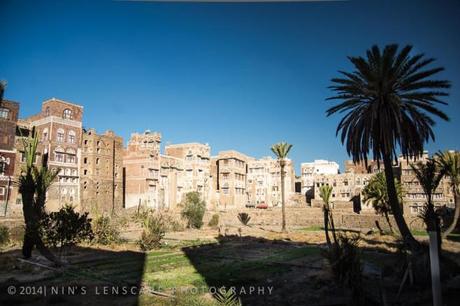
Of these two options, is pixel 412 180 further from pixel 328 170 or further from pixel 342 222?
pixel 328 170

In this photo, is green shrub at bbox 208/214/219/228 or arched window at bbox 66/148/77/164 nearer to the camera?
green shrub at bbox 208/214/219/228

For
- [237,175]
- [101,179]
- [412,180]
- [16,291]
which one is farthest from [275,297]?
[237,175]

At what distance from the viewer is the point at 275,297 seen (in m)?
13.5

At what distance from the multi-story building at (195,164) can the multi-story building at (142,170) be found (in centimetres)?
742

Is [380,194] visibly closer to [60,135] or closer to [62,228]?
[62,228]

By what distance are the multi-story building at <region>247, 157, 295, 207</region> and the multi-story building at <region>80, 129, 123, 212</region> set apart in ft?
122

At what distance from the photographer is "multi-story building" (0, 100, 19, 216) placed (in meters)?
45.3

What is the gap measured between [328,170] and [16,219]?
82.6 metres

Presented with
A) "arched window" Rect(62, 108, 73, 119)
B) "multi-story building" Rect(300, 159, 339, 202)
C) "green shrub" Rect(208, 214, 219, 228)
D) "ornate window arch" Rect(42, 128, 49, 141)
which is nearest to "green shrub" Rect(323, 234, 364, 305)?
"green shrub" Rect(208, 214, 219, 228)

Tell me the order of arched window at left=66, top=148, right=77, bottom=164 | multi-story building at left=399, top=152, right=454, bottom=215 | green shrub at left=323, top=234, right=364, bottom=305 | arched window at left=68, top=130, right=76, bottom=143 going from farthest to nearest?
multi-story building at left=399, top=152, right=454, bottom=215, arched window at left=68, top=130, right=76, bottom=143, arched window at left=66, top=148, right=77, bottom=164, green shrub at left=323, top=234, right=364, bottom=305

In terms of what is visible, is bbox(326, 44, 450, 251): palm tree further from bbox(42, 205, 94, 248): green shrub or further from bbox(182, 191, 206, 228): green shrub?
bbox(182, 191, 206, 228): green shrub

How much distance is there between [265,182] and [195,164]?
23.9m

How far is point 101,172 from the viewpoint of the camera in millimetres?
60094

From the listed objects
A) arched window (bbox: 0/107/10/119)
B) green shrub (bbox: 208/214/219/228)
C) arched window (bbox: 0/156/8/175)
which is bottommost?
green shrub (bbox: 208/214/219/228)
